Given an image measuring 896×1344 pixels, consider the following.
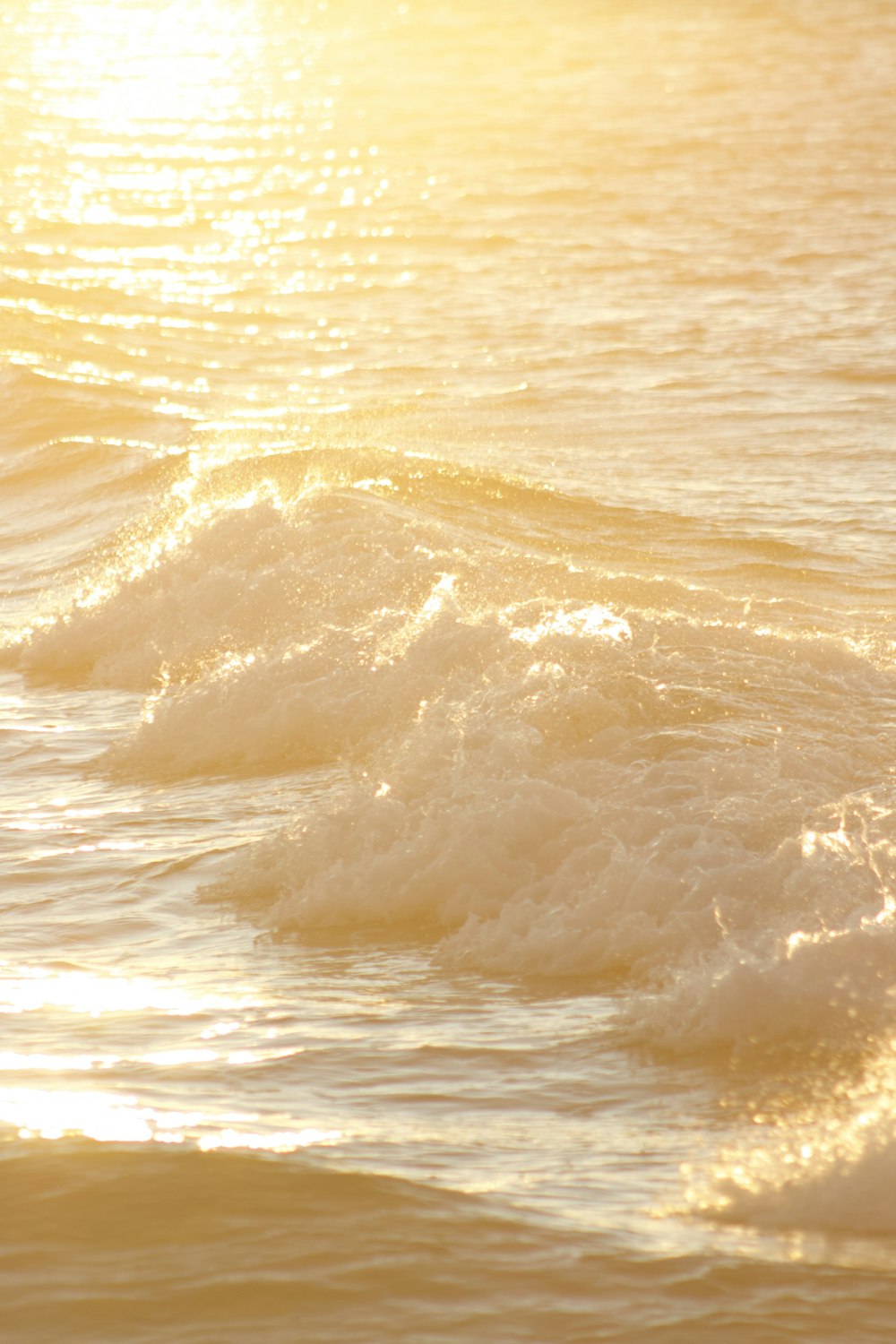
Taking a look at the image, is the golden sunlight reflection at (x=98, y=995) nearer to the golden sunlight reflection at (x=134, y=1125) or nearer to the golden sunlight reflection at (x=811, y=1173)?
the golden sunlight reflection at (x=134, y=1125)

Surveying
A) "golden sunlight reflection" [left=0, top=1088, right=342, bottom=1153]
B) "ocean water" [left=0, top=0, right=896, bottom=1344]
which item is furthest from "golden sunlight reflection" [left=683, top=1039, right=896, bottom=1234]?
"golden sunlight reflection" [left=0, top=1088, right=342, bottom=1153]

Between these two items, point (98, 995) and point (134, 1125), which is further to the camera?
point (98, 995)

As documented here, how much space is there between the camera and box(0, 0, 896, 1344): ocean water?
208 inches

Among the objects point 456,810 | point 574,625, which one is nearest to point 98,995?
point 456,810

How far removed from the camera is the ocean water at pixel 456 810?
5.29m

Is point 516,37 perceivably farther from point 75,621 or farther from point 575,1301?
point 575,1301

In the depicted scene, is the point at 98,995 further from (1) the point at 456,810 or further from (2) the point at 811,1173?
(2) the point at 811,1173

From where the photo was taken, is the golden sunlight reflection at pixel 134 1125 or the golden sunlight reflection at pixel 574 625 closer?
the golden sunlight reflection at pixel 134 1125

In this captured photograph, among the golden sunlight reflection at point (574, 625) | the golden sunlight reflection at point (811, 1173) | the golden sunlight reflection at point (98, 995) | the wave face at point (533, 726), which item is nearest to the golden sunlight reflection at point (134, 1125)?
the golden sunlight reflection at point (98, 995)

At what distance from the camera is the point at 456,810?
8156mm

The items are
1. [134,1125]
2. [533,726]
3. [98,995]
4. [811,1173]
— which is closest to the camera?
[811,1173]

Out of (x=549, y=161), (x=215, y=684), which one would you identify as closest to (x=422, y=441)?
(x=215, y=684)

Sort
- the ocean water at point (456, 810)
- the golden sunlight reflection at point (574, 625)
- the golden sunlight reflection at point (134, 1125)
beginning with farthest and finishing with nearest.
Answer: the golden sunlight reflection at point (574, 625), the golden sunlight reflection at point (134, 1125), the ocean water at point (456, 810)

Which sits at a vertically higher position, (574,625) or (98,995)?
(574,625)
